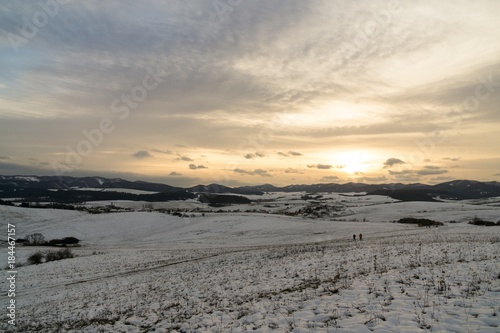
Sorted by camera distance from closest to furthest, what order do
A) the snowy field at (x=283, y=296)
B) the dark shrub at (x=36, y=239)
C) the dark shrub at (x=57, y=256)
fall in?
1. the snowy field at (x=283, y=296)
2. the dark shrub at (x=57, y=256)
3. the dark shrub at (x=36, y=239)

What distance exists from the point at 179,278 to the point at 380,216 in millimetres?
102169

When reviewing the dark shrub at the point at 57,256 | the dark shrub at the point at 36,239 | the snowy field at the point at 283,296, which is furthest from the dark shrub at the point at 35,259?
the dark shrub at the point at 36,239

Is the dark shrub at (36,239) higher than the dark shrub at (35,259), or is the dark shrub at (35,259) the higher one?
the dark shrub at (35,259)

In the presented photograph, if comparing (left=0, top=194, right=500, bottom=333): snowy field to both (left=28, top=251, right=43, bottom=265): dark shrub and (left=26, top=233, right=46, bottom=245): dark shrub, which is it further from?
(left=26, top=233, right=46, bottom=245): dark shrub

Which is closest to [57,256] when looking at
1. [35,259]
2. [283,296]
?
[35,259]

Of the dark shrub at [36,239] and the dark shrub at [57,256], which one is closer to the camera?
the dark shrub at [57,256]

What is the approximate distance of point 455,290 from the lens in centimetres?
1148

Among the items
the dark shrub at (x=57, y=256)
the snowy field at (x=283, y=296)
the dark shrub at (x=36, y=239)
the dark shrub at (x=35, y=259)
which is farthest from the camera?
the dark shrub at (x=36, y=239)

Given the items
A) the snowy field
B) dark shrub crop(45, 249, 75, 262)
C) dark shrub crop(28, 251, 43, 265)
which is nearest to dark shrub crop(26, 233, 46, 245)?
dark shrub crop(45, 249, 75, 262)

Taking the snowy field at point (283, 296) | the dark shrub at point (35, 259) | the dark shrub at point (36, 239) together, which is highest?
the snowy field at point (283, 296)

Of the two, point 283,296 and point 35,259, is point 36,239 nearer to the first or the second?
point 35,259

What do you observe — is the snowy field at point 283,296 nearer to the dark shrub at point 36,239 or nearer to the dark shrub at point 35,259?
the dark shrub at point 35,259

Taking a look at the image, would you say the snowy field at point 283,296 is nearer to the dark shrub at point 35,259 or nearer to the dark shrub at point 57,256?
the dark shrub at point 35,259

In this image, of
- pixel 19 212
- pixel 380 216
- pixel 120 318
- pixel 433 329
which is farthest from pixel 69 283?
pixel 380 216
